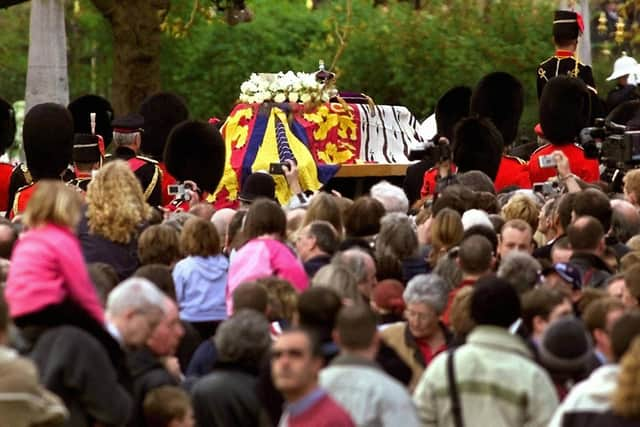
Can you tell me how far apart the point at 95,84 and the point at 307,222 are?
19.7 meters

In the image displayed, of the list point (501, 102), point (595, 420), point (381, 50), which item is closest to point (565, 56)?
point (501, 102)

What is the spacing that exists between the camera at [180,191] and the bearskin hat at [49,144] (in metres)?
1.39

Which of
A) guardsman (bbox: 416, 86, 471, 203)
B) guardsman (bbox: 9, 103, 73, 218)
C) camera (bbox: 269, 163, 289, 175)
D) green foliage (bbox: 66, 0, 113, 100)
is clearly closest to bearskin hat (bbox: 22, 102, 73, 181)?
guardsman (bbox: 9, 103, 73, 218)

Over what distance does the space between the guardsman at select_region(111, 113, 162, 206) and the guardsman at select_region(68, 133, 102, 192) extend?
191mm

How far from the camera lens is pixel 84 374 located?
29.7 feet

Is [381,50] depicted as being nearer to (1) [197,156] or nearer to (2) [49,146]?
(1) [197,156]

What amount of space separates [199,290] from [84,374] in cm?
299

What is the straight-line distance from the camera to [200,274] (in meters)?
12.0

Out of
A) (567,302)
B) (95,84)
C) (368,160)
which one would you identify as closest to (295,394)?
(567,302)

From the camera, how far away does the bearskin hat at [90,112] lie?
781 inches

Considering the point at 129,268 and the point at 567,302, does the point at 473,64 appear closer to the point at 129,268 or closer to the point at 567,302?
the point at 129,268

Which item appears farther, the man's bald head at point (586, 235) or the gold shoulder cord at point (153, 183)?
the gold shoulder cord at point (153, 183)

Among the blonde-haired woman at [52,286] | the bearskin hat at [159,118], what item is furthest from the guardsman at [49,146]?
the blonde-haired woman at [52,286]

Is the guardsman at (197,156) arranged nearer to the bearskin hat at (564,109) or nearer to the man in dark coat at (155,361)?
A: the bearskin hat at (564,109)
